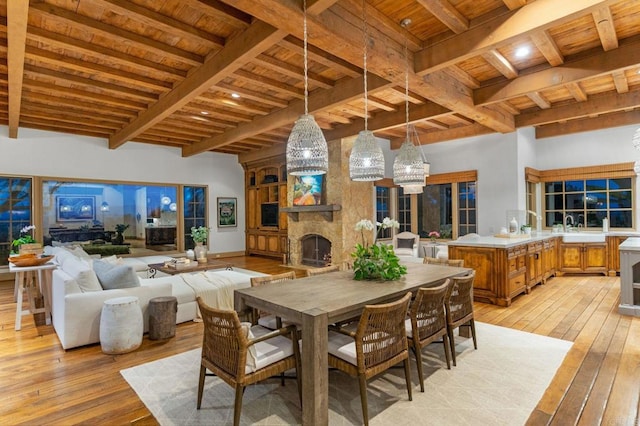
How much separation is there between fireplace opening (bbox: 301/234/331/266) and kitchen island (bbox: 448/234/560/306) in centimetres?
336

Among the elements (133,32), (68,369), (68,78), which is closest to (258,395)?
(68,369)

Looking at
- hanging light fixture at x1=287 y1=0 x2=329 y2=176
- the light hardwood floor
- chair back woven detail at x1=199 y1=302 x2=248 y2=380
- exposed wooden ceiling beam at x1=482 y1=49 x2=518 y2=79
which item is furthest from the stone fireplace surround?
chair back woven detail at x1=199 y1=302 x2=248 y2=380

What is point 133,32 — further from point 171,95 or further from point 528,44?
point 528,44

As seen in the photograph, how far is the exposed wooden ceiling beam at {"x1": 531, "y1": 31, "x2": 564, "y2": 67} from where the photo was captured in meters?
3.48

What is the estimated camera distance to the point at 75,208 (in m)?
9.70

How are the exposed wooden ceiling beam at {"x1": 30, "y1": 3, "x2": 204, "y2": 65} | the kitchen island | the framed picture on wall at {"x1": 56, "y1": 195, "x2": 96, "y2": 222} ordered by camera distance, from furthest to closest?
the framed picture on wall at {"x1": 56, "y1": 195, "x2": 96, "y2": 222} → the kitchen island → the exposed wooden ceiling beam at {"x1": 30, "y1": 3, "x2": 204, "y2": 65}

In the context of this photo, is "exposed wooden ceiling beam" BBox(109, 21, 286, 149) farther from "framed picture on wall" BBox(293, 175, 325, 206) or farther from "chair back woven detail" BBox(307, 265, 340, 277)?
"framed picture on wall" BBox(293, 175, 325, 206)

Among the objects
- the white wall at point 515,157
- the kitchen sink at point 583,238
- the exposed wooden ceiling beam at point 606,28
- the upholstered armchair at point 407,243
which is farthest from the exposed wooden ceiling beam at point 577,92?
the upholstered armchair at point 407,243

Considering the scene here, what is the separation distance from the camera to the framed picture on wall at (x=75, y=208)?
934 centimetres

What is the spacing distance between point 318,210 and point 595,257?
565 cm

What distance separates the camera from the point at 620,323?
161 inches

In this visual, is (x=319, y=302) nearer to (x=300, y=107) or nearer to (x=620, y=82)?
(x=300, y=107)

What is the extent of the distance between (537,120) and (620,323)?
145 inches

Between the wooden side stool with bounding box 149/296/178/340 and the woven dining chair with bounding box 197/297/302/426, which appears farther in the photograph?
the wooden side stool with bounding box 149/296/178/340
